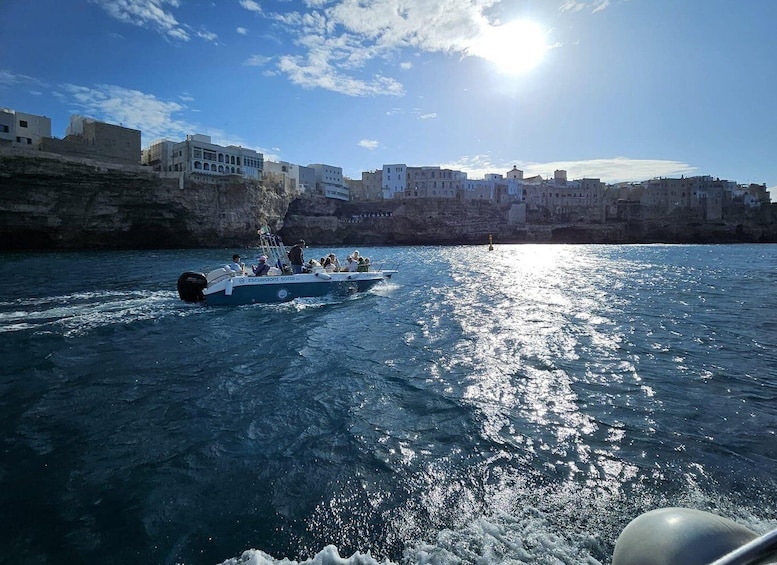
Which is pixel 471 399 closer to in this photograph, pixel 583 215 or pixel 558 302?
pixel 558 302

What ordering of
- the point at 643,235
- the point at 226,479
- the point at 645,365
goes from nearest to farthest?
the point at 226,479
the point at 645,365
the point at 643,235

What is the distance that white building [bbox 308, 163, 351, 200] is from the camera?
307 ft

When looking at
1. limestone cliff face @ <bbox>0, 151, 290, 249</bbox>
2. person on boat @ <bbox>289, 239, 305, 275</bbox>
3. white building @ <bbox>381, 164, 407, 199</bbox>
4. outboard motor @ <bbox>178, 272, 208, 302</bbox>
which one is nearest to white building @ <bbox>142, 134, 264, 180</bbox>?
limestone cliff face @ <bbox>0, 151, 290, 249</bbox>

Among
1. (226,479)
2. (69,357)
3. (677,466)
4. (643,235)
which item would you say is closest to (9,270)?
(69,357)

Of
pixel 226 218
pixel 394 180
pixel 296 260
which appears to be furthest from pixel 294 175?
pixel 296 260

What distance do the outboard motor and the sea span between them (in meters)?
2.83

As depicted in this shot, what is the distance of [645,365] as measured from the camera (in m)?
9.23

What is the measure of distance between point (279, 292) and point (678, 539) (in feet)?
51.8

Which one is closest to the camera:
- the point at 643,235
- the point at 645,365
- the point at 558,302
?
the point at 645,365

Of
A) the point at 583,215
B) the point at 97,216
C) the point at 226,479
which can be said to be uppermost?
the point at 583,215

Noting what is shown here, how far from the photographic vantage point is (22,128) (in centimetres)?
4775

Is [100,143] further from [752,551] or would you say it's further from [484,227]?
[484,227]

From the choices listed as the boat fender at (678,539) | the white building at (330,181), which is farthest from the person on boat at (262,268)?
the white building at (330,181)

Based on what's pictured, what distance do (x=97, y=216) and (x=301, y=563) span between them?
5362 cm
